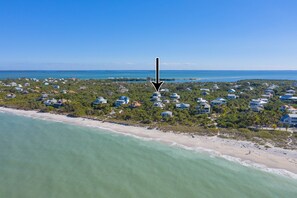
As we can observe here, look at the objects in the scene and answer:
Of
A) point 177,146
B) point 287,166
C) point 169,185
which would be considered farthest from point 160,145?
point 287,166

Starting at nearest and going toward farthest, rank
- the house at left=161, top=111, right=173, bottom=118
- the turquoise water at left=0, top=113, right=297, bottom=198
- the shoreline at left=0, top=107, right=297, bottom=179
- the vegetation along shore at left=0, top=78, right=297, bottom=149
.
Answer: the turquoise water at left=0, top=113, right=297, bottom=198
the shoreline at left=0, top=107, right=297, bottom=179
the vegetation along shore at left=0, top=78, right=297, bottom=149
the house at left=161, top=111, right=173, bottom=118

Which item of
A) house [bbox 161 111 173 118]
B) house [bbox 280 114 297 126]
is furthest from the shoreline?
house [bbox 280 114 297 126]

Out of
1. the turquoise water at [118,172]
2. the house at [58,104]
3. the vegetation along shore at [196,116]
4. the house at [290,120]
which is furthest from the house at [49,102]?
the house at [290,120]

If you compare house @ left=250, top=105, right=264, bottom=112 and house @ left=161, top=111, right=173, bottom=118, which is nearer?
house @ left=161, top=111, right=173, bottom=118

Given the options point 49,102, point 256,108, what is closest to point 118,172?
point 256,108

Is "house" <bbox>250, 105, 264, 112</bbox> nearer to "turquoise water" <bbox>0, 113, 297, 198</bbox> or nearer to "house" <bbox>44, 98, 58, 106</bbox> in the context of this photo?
"turquoise water" <bbox>0, 113, 297, 198</bbox>

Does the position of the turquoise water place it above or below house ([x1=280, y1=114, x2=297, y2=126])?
below
